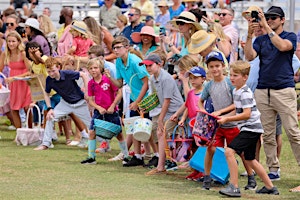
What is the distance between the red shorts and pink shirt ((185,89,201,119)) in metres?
0.73

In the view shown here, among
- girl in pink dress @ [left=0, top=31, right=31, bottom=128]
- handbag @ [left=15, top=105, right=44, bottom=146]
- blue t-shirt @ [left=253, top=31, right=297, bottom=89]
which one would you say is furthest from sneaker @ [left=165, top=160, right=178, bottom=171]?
girl in pink dress @ [left=0, top=31, right=31, bottom=128]

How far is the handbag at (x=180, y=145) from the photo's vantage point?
36.0 feet

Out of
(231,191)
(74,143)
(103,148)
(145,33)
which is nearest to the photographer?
(231,191)

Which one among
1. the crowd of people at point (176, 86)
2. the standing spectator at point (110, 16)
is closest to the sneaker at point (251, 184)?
the crowd of people at point (176, 86)

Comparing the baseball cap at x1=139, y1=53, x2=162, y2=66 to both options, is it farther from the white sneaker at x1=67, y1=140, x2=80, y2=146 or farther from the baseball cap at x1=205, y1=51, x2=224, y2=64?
the white sneaker at x1=67, y1=140, x2=80, y2=146

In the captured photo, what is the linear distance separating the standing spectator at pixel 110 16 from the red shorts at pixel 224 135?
10104 millimetres

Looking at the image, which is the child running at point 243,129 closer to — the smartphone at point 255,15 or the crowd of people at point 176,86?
the crowd of people at point 176,86

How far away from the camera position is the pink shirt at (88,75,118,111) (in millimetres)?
12336

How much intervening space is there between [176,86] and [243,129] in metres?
2.00

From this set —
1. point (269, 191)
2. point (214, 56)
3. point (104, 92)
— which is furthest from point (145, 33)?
point (269, 191)

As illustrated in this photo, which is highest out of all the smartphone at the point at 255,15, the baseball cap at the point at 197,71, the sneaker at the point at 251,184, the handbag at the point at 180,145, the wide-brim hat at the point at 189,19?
the smartphone at the point at 255,15

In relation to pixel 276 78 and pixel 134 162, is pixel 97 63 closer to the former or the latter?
pixel 134 162

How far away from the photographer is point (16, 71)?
49.6 ft

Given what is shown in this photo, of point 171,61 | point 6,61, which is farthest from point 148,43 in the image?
point 6,61
